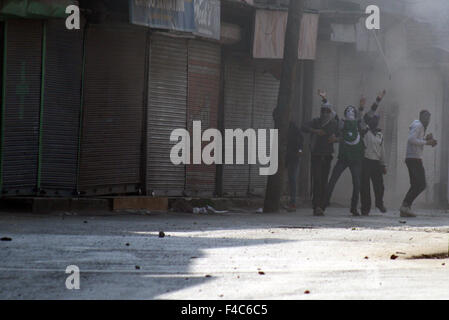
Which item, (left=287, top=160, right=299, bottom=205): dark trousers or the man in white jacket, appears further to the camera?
(left=287, top=160, right=299, bottom=205): dark trousers

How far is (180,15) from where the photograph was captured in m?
17.2

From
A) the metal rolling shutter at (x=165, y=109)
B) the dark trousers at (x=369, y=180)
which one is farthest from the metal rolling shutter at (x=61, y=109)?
the dark trousers at (x=369, y=180)

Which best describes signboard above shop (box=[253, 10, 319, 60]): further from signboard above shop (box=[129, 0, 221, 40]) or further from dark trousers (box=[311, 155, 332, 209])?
dark trousers (box=[311, 155, 332, 209])

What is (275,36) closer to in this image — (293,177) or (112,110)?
(293,177)

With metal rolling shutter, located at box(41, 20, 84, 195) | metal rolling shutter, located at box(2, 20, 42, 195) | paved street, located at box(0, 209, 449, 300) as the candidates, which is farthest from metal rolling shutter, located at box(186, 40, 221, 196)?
paved street, located at box(0, 209, 449, 300)

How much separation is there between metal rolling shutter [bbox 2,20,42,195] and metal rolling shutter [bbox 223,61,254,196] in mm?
4937

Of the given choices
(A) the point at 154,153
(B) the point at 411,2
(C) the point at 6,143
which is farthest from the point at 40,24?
(B) the point at 411,2

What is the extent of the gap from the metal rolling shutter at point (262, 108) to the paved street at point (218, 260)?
22.1ft

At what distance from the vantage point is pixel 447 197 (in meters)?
25.3

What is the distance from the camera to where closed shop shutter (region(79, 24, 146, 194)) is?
16.1 m

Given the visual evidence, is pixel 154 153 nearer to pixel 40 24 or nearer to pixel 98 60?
pixel 98 60

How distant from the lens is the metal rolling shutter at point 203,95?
18172 mm

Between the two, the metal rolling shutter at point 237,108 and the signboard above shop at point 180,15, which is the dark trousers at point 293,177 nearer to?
the metal rolling shutter at point 237,108

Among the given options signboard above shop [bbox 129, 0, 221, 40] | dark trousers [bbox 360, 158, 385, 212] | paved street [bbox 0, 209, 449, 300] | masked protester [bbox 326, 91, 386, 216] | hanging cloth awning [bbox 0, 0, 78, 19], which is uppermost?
signboard above shop [bbox 129, 0, 221, 40]
